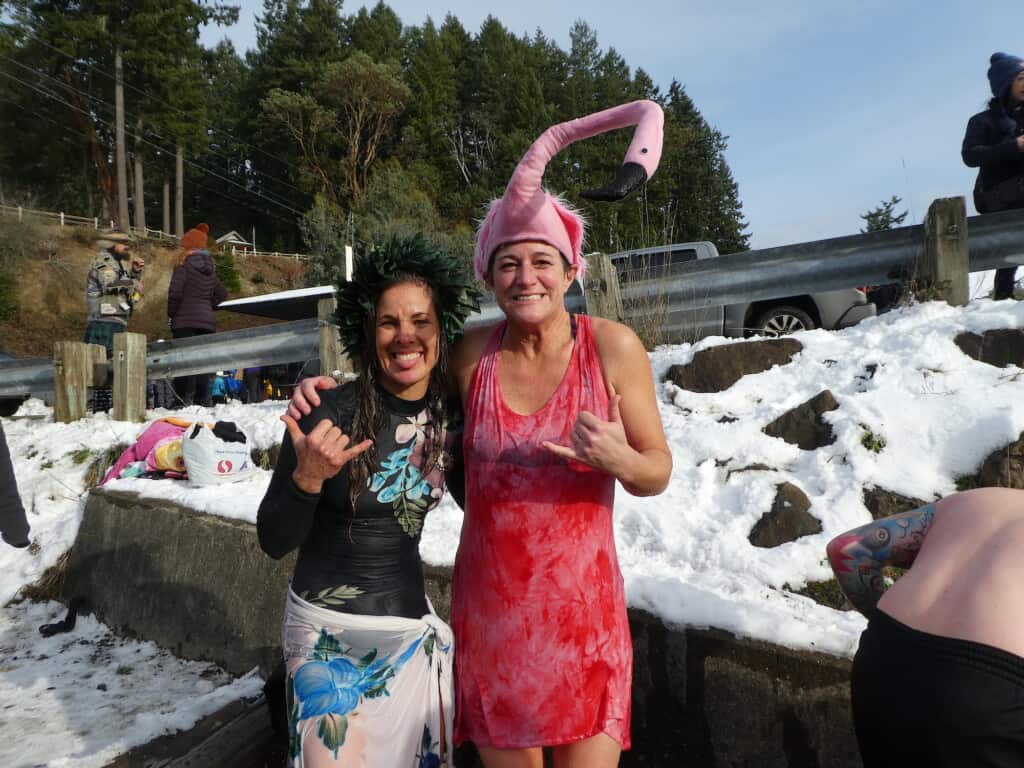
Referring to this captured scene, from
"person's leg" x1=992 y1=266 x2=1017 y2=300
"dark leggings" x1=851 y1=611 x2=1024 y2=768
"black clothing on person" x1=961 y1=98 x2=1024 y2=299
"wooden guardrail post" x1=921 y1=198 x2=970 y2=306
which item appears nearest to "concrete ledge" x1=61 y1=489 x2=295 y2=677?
"dark leggings" x1=851 y1=611 x2=1024 y2=768

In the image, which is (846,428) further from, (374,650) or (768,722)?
(374,650)

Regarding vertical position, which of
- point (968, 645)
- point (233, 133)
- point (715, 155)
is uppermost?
Result: point (233, 133)

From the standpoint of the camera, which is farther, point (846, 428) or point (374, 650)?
point (846, 428)

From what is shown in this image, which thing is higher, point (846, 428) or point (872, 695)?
point (846, 428)

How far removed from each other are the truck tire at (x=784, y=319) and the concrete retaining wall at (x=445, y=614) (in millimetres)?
5273

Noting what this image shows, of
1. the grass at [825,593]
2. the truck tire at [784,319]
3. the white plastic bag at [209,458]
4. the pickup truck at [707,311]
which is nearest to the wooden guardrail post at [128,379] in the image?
the white plastic bag at [209,458]

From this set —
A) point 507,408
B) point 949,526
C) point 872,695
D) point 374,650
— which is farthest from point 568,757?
point 949,526

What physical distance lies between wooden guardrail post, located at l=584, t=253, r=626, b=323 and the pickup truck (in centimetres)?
24

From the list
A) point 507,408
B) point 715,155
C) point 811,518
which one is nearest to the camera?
point 507,408

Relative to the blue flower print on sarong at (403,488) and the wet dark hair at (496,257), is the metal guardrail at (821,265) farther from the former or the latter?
the blue flower print on sarong at (403,488)

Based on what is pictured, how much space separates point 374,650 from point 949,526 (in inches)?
53.7

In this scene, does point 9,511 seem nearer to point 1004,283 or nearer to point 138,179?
point 1004,283

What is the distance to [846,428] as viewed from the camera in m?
3.33

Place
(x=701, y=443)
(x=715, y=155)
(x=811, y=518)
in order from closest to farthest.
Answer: (x=811, y=518)
(x=701, y=443)
(x=715, y=155)
